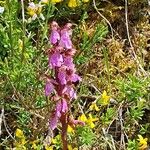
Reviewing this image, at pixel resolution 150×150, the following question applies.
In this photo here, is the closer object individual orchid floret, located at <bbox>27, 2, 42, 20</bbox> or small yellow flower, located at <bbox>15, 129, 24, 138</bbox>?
small yellow flower, located at <bbox>15, 129, 24, 138</bbox>

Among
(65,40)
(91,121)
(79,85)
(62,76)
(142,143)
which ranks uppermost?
(65,40)

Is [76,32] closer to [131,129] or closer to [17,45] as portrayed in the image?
[17,45]

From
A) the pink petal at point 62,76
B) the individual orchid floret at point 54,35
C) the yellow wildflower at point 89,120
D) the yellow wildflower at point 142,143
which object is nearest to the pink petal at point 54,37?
the individual orchid floret at point 54,35

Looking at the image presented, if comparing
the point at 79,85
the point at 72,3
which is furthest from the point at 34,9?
the point at 79,85

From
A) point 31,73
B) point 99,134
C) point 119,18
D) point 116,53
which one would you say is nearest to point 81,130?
point 99,134

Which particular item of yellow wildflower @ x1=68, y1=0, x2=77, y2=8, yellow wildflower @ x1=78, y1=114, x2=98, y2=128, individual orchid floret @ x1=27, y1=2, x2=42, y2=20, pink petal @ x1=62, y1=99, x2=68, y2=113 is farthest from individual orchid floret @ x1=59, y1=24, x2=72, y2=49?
yellow wildflower @ x1=68, y1=0, x2=77, y2=8

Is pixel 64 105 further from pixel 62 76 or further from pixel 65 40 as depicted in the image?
pixel 65 40

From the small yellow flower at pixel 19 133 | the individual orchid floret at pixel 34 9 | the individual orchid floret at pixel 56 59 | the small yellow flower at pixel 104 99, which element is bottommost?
the small yellow flower at pixel 19 133

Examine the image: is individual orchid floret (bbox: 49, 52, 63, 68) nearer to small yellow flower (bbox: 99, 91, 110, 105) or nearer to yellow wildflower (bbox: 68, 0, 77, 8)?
small yellow flower (bbox: 99, 91, 110, 105)

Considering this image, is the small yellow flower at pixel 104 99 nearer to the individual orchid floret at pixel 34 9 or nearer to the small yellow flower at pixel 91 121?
the small yellow flower at pixel 91 121
